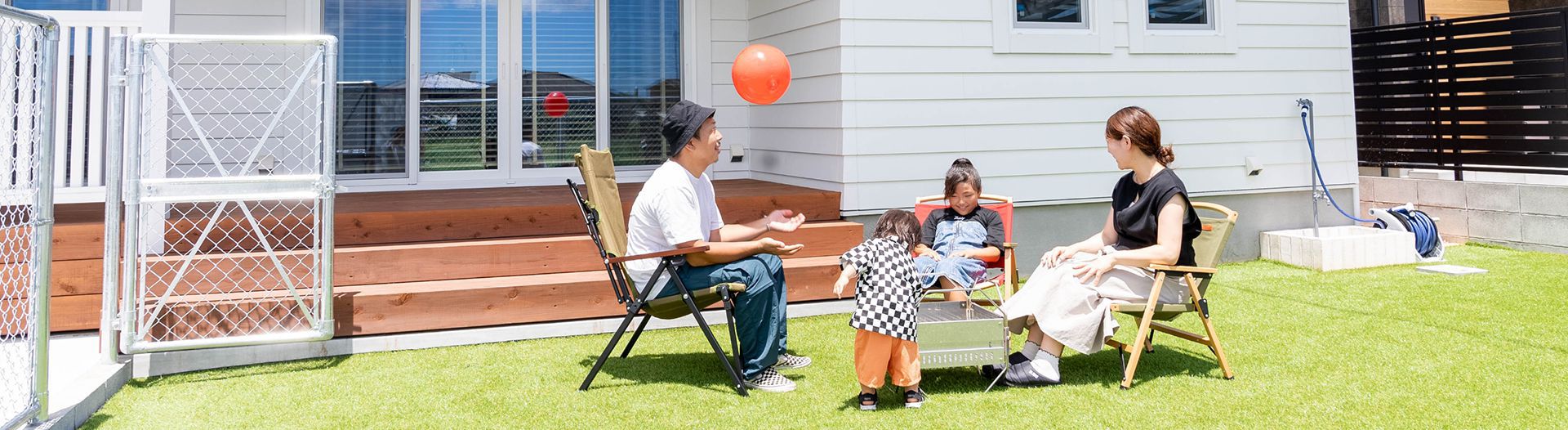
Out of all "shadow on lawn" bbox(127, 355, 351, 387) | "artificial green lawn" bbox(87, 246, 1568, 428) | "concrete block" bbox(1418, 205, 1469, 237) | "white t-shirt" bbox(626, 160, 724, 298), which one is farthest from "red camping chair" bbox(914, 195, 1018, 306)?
"concrete block" bbox(1418, 205, 1469, 237)

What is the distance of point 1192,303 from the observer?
11.8ft

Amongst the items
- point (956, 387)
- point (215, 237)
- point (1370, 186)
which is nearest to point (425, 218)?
point (215, 237)

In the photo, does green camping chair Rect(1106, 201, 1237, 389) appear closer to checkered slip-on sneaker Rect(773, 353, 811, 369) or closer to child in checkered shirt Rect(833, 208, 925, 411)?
child in checkered shirt Rect(833, 208, 925, 411)

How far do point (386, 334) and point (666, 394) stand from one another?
5.05 ft

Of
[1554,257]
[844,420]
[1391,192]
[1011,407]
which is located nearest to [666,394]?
[844,420]

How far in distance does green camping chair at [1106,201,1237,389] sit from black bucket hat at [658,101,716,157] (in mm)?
1605

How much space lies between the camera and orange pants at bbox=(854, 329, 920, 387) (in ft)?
10.1

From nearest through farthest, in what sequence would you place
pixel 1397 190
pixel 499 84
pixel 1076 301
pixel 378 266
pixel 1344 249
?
pixel 1076 301, pixel 378 266, pixel 1344 249, pixel 499 84, pixel 1397 190

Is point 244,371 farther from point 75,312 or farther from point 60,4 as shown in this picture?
point 60,4

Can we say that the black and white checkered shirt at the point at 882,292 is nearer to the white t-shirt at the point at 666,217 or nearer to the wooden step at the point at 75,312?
the white t-shirt at the point at 666,217

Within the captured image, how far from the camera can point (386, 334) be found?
13.9 feet

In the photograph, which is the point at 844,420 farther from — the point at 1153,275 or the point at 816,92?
the point at 816,92

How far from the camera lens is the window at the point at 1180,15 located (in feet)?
20.9

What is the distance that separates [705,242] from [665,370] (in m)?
0.63
